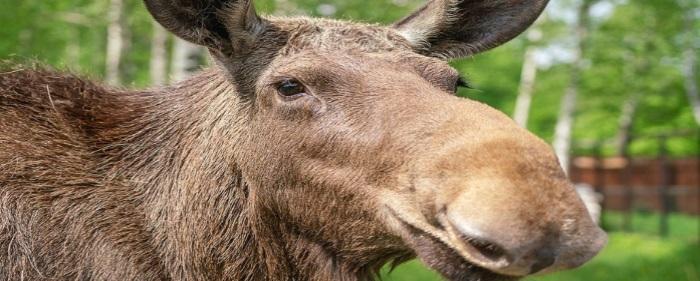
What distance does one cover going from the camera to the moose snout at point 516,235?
116 inches

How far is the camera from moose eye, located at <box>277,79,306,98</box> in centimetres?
413

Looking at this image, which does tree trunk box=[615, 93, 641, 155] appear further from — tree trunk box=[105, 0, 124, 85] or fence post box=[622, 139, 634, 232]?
tree trunk box=[105, 0, 124, 85]

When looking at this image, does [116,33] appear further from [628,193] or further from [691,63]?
[628,193]

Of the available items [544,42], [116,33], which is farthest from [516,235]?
[544,42]

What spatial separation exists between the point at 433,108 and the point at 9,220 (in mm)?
2225

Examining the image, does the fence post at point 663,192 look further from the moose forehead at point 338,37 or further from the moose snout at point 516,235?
the moose snout at point 516,235

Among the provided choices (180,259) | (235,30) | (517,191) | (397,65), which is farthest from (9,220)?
(517,191)

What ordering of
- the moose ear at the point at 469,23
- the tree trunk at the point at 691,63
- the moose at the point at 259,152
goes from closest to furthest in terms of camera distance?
the moose at the point at 259,152, the moose ear at the point at 469,23, the tree trunk at the point at 691,63

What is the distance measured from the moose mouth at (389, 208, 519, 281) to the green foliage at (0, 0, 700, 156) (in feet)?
24.6

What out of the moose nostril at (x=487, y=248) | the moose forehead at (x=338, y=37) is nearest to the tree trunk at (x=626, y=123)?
the moose forehead at (x=338, y=37)

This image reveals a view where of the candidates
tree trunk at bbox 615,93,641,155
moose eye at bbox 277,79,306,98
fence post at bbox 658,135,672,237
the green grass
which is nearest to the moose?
moose eye at bbox 277,79,306,98

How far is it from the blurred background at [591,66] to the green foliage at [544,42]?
0.11 feet

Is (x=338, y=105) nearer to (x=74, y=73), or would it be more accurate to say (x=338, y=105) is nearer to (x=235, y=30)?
(x=235, y=30)

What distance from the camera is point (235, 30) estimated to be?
172 inches
